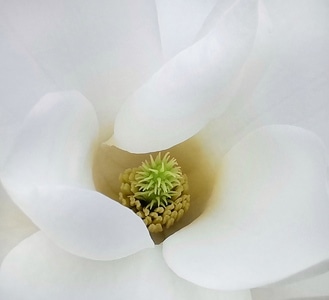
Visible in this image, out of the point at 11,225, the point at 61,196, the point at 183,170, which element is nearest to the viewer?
the point at 61,196

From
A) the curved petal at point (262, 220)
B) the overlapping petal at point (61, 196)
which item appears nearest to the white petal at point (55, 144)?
the overlapping petal at point (61, 196)

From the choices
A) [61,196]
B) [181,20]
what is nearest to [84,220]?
[61,196]

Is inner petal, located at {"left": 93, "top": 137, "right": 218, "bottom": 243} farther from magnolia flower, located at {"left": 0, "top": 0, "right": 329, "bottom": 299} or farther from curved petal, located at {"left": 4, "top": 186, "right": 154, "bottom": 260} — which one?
curved petal, located at {"left": 4, "top": 186, "right": 154, "bottom": 260}

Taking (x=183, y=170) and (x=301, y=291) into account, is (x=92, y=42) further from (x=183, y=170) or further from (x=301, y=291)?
(x=301, y=291)

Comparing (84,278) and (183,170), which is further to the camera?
(183,170)

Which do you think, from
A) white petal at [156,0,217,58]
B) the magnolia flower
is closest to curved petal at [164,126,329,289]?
the magnolia flower

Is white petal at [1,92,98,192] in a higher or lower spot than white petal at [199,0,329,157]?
higher
